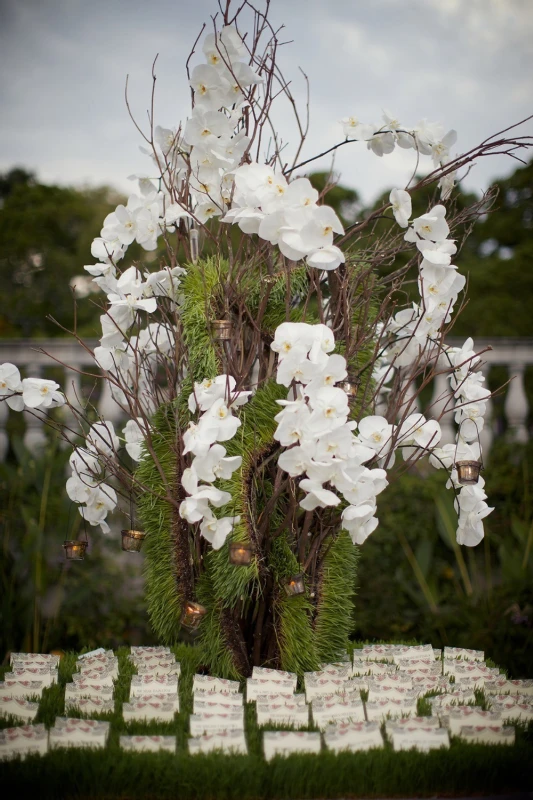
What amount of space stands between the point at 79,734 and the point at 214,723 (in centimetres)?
24

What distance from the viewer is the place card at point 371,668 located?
5.85 feet

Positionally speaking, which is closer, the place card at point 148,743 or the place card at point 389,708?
the place card at point 148,743

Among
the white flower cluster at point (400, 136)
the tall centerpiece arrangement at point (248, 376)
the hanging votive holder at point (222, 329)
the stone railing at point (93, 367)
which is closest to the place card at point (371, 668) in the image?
the tall centerpiece arrangement at point (248, 376)

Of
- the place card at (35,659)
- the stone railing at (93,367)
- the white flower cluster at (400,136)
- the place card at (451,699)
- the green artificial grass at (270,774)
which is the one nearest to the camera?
the green artificial grass at (270,774)

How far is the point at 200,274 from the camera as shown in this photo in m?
1.70

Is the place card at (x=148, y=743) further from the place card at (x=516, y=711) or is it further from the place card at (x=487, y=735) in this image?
the place card at (x=516, y=711)

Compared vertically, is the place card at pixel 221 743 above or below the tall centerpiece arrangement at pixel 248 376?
below

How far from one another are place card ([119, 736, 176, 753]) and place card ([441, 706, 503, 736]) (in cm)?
50

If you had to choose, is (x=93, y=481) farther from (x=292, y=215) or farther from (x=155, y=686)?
(x=292, y=215)

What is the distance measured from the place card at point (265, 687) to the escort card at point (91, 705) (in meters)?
0.28

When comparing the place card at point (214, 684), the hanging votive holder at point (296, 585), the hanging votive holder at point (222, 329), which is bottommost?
the place card at point (214, 684)

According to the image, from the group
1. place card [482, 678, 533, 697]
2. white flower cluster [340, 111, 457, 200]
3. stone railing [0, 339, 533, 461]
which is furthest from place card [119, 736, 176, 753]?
stone railing [0, 339, 533, 461]

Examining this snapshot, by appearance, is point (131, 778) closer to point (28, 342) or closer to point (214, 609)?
point (214, 609)

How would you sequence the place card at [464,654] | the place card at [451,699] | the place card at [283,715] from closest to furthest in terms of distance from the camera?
the place card at [283,715], the place card at [451,699], the place card at [464,654]
